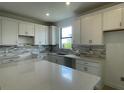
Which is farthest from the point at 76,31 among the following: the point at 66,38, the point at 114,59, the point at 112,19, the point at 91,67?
the point at 114,59

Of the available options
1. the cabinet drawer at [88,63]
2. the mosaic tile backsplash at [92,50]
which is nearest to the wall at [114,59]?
the mosaic tile backsplash at [92,50]

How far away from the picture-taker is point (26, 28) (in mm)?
3943

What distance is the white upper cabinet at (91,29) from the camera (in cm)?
288

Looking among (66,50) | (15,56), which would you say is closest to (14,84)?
(15,56)

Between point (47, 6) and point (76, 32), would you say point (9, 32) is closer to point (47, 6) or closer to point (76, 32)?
point (47, 6)

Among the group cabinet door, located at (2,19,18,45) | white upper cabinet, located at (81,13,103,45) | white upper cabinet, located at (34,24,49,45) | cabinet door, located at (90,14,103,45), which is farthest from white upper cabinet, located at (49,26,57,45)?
cabinet door, located at (90,14,103,45)

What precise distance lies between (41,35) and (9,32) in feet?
4.58

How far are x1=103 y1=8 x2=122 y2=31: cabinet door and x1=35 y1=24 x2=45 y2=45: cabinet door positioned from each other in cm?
278

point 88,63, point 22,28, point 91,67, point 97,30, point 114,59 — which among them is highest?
point 22,28

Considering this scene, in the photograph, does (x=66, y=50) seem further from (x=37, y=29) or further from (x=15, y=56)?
(x=15, y=56)

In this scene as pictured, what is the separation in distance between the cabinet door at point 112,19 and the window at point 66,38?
185cm

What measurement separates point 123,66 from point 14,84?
278cm

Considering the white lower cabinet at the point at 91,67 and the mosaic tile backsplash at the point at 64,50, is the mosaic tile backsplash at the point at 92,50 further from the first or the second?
the white lower cabinet at the point at 91,67

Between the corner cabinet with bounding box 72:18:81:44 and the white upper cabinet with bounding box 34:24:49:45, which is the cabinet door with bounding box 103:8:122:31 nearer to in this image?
the corner cabinet with bounding box 72:18:81:44
